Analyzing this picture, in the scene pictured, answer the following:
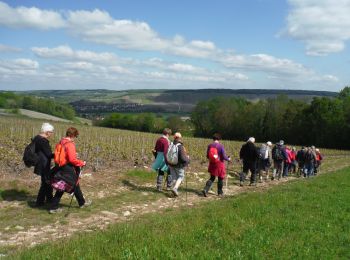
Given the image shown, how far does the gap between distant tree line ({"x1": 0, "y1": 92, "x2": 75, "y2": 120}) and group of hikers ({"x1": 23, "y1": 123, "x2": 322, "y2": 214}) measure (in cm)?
13063

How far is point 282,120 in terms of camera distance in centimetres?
9631

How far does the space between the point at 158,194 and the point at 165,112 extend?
172436 mm

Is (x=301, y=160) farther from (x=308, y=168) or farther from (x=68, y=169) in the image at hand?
(x=68, y=169)

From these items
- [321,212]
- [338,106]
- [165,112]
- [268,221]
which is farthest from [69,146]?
[165,112]

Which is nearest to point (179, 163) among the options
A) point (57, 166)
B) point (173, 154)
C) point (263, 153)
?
point (173, 154)

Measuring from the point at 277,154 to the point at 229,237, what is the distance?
15.1 metres

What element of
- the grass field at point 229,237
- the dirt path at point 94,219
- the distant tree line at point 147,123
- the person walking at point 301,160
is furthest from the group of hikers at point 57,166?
the distant tree line at point 147,123

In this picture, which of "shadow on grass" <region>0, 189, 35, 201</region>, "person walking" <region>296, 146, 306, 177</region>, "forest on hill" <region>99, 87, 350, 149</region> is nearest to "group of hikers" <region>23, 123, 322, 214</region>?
"shadow on grass" <region>0, 189, 35, 201</region>

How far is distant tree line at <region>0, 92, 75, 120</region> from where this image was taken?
147 m

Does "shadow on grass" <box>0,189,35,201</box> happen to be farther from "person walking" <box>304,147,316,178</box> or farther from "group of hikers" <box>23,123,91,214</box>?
"person walking" <box>304,147,316,178</box>

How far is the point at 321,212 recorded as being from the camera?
10875 millimetres

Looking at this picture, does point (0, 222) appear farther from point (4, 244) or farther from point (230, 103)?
point (230, 103)

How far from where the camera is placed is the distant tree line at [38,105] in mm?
147375

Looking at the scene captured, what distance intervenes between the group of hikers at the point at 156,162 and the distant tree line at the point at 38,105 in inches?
5143
